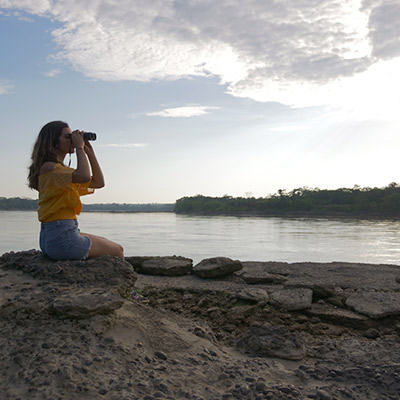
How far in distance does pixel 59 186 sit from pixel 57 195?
109 mm

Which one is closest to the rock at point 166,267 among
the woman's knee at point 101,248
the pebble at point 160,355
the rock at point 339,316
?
the rock at point 339,316

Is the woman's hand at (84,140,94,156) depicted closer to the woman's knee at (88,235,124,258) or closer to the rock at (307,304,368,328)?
the woman's knee at (88,235,124,258)

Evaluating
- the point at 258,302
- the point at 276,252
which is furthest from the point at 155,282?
the point at 276,252

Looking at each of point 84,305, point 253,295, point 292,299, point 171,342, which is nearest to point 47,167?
point 84,305

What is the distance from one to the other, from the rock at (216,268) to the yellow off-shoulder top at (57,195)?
2704 mm

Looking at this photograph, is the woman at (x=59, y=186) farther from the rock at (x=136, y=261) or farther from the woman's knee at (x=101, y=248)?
the rock at (x=136, y=261)

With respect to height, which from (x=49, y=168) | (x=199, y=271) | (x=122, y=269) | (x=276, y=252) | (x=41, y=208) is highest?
(x=49, y=168)

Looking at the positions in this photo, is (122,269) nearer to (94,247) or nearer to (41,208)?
(94,247)

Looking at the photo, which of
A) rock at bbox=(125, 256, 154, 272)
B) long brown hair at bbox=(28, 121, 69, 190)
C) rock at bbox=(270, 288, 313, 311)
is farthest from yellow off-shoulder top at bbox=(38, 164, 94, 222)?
rock at bbox=(125, 256, 154, 272)

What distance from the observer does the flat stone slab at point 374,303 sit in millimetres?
4074

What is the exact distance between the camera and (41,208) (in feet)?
10.3

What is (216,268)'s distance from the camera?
552 centimetres

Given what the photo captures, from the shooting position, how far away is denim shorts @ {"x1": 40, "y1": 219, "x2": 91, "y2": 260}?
124 inches

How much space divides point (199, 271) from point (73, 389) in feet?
11.5
